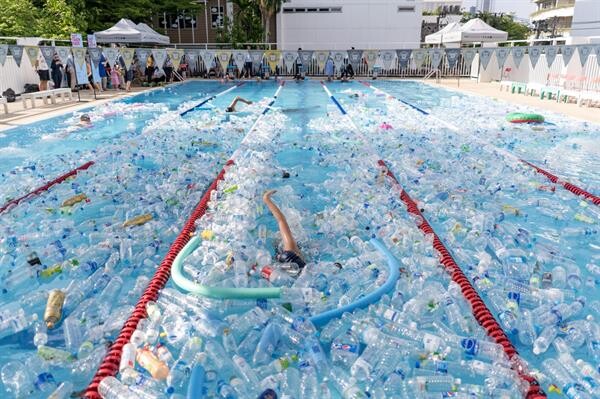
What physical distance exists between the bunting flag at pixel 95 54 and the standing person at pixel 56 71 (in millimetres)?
1264

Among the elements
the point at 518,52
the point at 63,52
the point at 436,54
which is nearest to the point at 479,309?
the point at 63,52

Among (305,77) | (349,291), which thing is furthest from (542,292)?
(305,77)

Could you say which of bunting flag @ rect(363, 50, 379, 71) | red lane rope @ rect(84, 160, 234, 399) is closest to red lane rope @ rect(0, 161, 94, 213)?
red lane rope @ rect(84, 160, 234, 399)

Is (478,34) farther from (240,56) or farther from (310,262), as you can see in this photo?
(310,262)

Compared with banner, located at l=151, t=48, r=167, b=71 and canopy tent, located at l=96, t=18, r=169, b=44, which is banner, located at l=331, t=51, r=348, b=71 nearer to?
banner, located at l=151, t=48, r=167, b=71

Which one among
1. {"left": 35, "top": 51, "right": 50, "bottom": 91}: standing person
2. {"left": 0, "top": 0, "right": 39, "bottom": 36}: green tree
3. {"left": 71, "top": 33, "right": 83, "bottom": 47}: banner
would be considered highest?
{"left": 0, "top": 0, "right": 39, "bottom": 36}: green tree

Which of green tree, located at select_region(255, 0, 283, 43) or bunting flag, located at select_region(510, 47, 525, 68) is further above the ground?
green tree, located at select_region(255, 0, 283, 43)

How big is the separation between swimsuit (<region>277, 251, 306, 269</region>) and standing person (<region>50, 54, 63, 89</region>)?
56.2 ft

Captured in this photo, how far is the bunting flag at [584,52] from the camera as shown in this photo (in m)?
16.6

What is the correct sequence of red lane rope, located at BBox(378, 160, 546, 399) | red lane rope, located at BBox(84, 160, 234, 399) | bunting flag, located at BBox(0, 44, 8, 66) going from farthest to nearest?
bunting flag, located at BBox(0, 44, 8, 66) → red lane rope, located at BBox(84, 160, 234, 399) → red lane rope, located at BBox(378, 160, 546, 399)

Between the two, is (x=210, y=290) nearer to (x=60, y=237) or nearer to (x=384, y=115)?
(x=60, y=237)

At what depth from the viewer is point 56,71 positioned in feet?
60.3

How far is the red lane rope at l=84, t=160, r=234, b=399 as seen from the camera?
3.25m

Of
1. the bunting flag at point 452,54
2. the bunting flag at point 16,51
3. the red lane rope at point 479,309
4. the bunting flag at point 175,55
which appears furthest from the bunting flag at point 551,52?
the bunting flag at point 16,51
